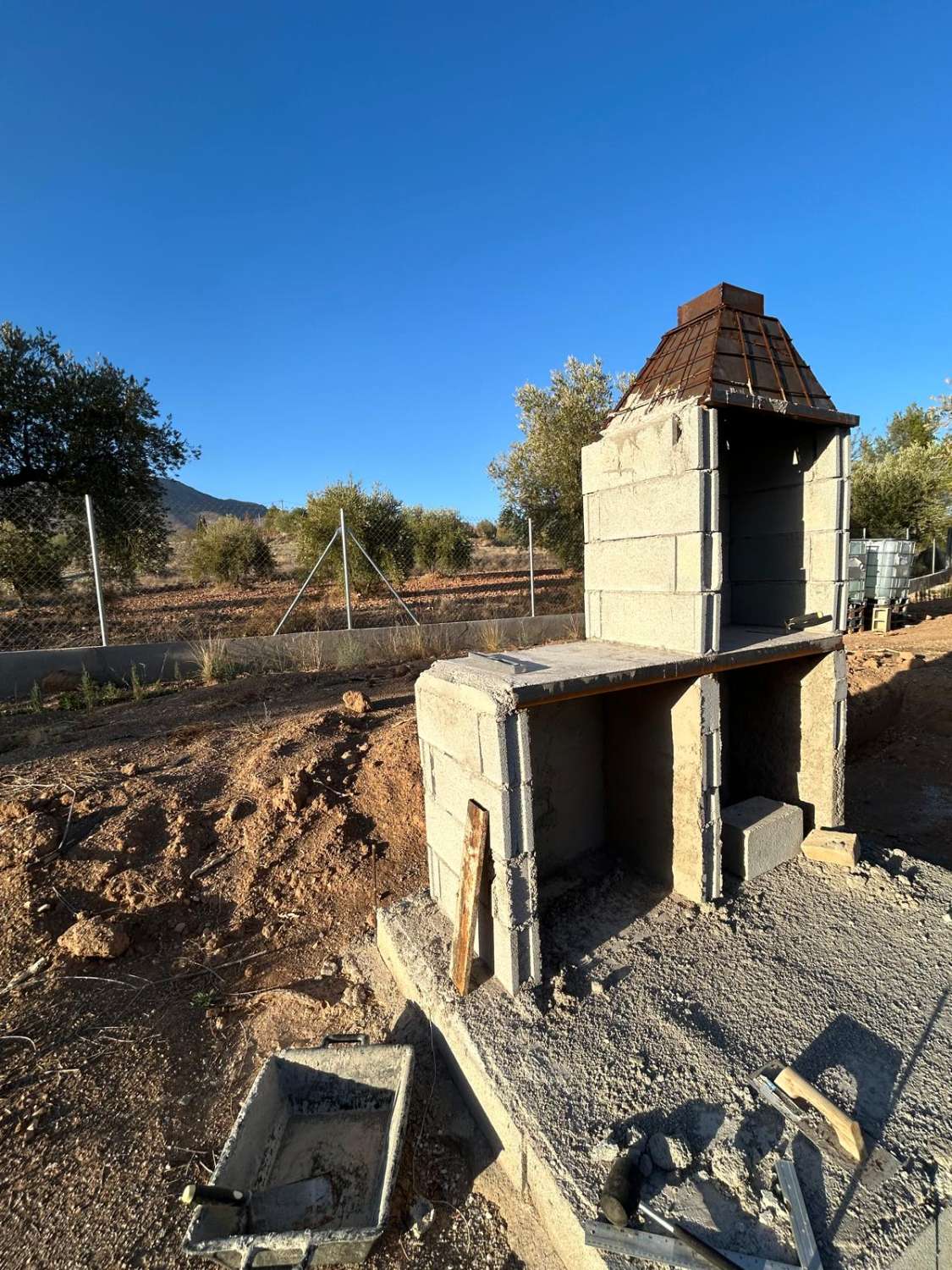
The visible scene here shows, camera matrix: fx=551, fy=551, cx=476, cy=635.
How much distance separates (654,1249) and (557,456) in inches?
545

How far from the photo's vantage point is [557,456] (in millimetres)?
13898

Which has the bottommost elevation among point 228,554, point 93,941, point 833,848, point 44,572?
point 93,941

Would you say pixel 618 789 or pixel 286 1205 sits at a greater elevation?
pixel 618 789

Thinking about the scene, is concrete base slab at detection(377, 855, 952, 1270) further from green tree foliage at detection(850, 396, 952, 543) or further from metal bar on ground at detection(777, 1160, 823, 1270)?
green tree foliage at detection(850, 396, 952, 543)

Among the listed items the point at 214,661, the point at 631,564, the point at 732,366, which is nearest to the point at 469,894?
the point at 631,564

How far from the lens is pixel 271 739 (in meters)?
5.38

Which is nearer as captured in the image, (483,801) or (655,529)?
(483,801)

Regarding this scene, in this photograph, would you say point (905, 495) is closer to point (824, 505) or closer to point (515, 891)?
point (824, 505)

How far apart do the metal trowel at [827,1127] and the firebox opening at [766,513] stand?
283 centimetres

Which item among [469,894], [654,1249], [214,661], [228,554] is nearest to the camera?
[654,1249]

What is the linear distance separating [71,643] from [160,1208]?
8453mm

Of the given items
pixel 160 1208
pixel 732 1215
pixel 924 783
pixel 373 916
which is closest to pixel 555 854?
pixel 373 916

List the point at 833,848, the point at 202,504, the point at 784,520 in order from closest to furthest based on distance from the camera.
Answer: the point at 833,848
the point at 784,520
the point at 202,504

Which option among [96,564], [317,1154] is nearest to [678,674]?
[317,1154]
